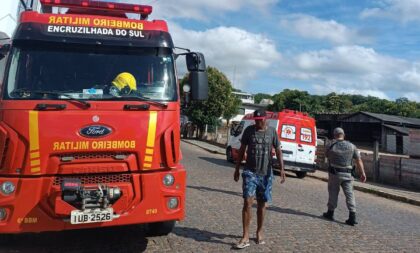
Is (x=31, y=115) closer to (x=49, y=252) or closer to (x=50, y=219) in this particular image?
(x=50, y=219)

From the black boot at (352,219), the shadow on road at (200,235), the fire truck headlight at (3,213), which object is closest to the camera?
the fire truck headlight at (3,213)

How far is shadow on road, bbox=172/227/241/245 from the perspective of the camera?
269 inches

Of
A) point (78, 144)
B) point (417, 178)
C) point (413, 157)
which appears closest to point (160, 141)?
point (78, 144)

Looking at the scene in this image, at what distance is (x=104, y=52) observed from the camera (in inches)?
239

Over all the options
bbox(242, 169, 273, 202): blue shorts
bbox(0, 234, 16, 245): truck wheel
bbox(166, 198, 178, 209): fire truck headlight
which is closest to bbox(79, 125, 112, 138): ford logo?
bbox(166, 198, 178, 209): fire truck headlight

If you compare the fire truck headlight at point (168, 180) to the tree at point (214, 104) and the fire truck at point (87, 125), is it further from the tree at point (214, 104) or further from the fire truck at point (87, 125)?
the tree at point (214, 104)

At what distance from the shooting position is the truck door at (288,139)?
17.8 metres

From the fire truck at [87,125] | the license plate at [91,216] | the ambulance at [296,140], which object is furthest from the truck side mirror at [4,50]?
the ambulance at [296,140]

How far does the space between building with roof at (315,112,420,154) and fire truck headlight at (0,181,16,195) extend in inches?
1501

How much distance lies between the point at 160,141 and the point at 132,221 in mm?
1003

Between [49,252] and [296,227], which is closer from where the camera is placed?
[49,252]

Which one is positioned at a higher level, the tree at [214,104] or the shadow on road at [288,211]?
the tree at [214,104]

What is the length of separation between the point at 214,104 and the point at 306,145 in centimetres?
2566

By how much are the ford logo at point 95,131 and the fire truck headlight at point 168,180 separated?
89cm
